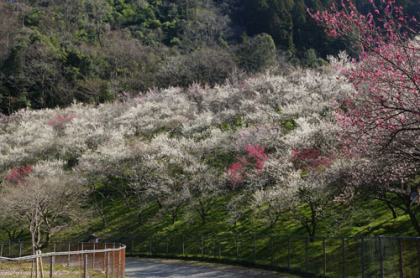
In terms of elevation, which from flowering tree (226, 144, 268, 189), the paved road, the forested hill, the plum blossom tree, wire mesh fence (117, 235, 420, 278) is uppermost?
the forested hill

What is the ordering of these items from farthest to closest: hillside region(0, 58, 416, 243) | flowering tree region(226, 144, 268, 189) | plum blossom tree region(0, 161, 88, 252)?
flowering tree region(226, 144, 268, 189) < plum blossom tree region(0, 161, 88, 252) < hillside region(0, 58, 416, 243)

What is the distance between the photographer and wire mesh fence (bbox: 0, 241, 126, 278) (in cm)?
1236

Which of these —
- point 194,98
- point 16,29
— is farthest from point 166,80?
point 16,29

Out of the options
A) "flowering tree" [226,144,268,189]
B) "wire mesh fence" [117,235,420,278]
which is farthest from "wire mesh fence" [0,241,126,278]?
"flowering tree" [226,144,268,189]

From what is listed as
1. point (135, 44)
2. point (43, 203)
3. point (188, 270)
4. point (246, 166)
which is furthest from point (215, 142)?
point (135, 44)

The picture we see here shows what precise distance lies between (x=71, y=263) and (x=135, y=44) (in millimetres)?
76236

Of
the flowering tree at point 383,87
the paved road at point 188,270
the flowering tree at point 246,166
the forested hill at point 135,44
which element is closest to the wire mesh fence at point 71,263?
the paved road at point 188,270

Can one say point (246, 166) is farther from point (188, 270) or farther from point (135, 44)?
point (135, 44)

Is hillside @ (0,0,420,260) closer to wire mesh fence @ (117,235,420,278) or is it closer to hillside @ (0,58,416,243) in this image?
hillside @ (0,58,416,243)

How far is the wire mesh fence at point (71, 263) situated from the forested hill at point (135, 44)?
51925 millimetres

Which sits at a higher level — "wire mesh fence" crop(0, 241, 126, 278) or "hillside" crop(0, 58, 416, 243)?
"hillside" crop(0, 58, 416, 243)

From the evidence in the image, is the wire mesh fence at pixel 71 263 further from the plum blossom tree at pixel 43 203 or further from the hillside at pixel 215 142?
the hillside at pixel 215 142

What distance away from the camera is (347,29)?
1077cm

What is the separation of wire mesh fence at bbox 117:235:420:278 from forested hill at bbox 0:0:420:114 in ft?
152
